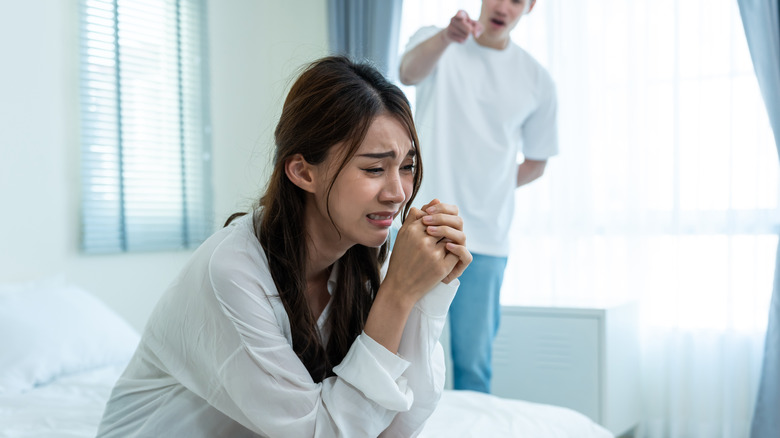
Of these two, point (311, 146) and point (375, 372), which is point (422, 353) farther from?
point (311, 146)

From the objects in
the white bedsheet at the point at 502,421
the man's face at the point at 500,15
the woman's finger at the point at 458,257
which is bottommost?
the white bedsheet at the point at 502,421

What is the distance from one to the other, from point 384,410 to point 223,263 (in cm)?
32

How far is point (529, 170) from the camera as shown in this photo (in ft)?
8.58

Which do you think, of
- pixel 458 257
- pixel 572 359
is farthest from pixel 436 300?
pixel 572 359

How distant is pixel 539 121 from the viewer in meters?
2.51

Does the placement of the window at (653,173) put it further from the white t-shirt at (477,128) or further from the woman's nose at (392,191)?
the woman's nose at (392,191)

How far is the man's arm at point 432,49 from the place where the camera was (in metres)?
2.02

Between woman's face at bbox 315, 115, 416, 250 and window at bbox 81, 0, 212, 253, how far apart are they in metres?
1.86

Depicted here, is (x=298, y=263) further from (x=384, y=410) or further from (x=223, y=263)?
(x=384, y=410)

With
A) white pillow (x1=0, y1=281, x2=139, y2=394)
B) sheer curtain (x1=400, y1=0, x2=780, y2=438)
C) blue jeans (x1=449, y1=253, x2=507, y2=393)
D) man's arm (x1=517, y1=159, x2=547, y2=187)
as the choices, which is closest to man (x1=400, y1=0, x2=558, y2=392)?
blue jeans (x1=449, y1=253, x2=507, y2=393)

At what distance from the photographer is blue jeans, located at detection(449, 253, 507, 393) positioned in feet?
7.57

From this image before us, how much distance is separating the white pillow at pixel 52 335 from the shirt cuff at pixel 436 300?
4.27ft

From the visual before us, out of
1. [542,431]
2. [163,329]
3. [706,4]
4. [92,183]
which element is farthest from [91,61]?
[706,4]

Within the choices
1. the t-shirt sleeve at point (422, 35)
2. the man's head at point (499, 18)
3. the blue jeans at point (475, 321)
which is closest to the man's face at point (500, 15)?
the man's head at point (499, 18)
